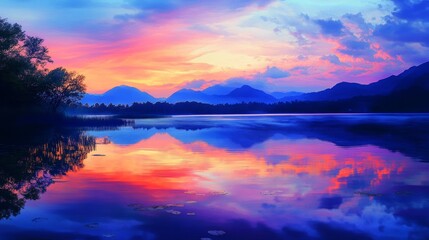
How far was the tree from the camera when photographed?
87887mm

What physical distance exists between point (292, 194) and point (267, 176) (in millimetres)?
4834

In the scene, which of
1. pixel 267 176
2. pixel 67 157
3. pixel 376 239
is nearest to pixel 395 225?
pixel 376 239

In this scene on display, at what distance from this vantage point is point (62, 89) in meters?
94.5

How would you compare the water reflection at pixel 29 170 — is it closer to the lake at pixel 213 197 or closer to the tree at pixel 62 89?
the lake at pixel 213 197

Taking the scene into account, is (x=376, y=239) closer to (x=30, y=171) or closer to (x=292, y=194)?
(x=292, y=194)

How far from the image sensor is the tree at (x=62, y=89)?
87887mm

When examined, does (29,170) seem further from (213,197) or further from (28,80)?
(28,80)

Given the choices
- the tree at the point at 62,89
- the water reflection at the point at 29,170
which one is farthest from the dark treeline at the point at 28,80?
the water reflection at the point at 29,170

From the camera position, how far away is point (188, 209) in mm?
14812

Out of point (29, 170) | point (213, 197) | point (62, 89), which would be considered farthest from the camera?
point (62, 89)

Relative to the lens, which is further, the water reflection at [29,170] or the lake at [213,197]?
the water reflection at [29,170]

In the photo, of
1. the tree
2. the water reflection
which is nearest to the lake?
the water reflection

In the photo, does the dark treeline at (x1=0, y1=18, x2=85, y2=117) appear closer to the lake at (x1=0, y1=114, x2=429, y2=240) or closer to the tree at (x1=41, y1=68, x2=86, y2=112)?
the tree at (x1=41, y1=68, x2=86, y2=112)

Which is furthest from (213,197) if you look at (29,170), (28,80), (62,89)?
(62,89)
